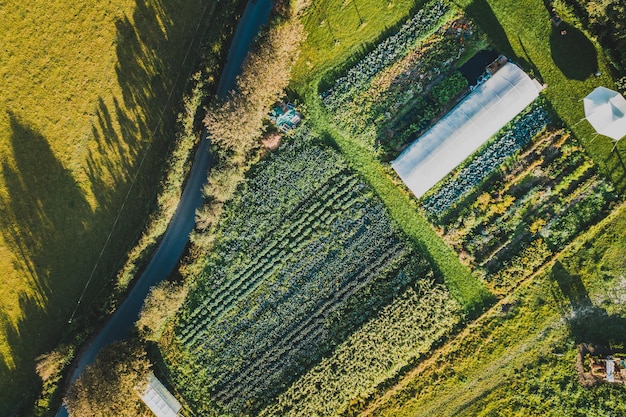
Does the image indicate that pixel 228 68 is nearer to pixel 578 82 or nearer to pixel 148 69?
pixel 148 69

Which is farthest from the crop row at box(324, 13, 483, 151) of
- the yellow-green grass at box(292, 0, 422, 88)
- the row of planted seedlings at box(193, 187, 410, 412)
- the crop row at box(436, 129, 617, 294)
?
the row of planted seedlings at box(193, 187, 410, 412)

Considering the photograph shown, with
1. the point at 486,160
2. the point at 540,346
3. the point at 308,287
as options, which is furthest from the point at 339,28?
the point at 540,346

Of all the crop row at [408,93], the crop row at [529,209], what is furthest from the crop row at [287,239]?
the crop row at [529,209]

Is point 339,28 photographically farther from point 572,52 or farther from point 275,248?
point 275,248

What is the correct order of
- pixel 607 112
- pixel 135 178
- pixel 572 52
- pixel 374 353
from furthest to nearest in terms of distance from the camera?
pixel 135 178 → pixel 374 353 → pixel 572 52 → pixel 607 112

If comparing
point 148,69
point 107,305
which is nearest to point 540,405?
point 107,305

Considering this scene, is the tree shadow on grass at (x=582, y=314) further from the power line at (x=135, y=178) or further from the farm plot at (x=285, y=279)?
the power line at (x=135, y=178)

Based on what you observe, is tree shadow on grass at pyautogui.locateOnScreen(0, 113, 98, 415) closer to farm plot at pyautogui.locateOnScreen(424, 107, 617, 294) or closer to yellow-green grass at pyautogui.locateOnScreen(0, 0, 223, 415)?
yellow-green grass at pyautogui.locateOnScreen(0, 0, 223, 415)
